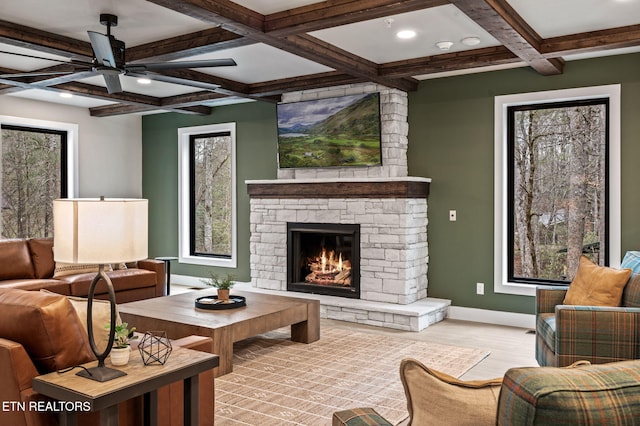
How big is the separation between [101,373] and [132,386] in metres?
0.14

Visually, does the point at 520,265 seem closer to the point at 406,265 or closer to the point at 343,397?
the point at 406,265

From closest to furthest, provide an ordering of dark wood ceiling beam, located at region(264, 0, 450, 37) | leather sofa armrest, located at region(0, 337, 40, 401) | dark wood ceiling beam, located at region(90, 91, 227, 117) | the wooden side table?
the wooden side table, leather sofa armrest, located at region(0, 337, 40, 401), dark wood ceiling beam, located at region(264, 0, 450, 37), dark wood ceiling beam, located at region(90, 91, 227, 117)

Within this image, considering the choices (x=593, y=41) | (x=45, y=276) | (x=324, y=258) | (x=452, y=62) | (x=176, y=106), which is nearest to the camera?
(x=593, y=41)

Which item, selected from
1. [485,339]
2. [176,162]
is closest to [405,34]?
[485,339]

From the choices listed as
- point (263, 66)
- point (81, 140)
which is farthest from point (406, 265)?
point (81, 140)

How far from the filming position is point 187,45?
4.38 metres

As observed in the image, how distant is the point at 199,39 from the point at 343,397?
285 centimetres

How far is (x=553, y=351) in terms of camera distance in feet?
11.4

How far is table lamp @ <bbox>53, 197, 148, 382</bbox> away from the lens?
6.86 feet

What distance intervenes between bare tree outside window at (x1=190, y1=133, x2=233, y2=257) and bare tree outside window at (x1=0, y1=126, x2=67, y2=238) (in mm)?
1814

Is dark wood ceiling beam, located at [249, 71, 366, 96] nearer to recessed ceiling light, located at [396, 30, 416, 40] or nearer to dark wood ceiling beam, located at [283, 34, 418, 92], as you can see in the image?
dark wood ceiling beam, located at [283, 34, 418, 92]

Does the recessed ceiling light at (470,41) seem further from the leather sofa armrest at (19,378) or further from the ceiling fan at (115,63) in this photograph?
the leather sofa armrest at (19,378)

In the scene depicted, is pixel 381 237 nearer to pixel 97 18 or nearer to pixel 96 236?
pixel 97 18

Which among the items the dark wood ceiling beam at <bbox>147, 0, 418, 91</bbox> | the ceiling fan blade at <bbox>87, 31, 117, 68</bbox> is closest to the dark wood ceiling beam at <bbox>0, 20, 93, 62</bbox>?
the ceiling fan blade at <bbox>87, 31, 117, 68</bbox>
